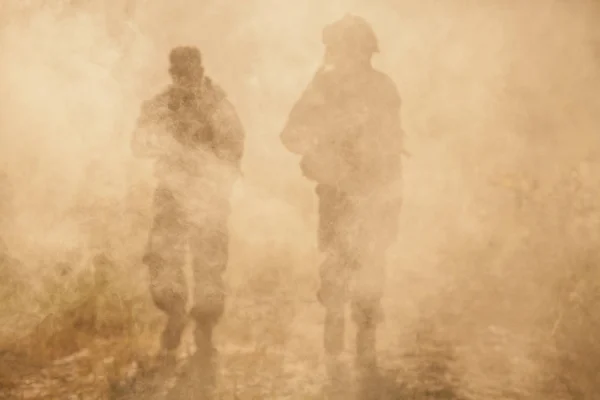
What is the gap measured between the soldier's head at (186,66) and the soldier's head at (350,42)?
0.83 metres

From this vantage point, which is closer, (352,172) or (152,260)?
(152,260)

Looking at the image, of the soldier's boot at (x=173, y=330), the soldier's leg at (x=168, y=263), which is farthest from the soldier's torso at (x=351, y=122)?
the soldier's boot at (x=173, y=330)

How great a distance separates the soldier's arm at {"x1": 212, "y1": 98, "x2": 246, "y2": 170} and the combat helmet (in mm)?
771

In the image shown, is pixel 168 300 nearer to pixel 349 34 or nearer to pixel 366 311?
pixel 366 311

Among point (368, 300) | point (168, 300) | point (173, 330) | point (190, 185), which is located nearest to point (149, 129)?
point (190, 185)

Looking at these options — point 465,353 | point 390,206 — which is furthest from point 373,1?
point 465,353

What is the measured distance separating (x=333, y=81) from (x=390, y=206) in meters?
0.91

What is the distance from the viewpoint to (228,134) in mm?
2879

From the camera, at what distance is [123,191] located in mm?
2775

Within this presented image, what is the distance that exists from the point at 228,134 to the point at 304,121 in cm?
51

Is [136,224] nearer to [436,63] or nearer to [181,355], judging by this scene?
[181,355]

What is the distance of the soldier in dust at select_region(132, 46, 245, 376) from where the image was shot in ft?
9.23

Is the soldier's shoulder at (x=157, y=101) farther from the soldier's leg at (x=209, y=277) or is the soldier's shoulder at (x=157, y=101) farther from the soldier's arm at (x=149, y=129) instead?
the soldier's leg at (x=209, y=277)

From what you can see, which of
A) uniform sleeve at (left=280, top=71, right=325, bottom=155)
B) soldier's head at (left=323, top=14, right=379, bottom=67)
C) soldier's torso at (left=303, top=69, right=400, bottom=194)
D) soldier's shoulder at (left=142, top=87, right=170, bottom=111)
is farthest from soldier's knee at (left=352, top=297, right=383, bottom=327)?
soldier's shoulder at (left=142, top=87, right=170, bottom=111)
